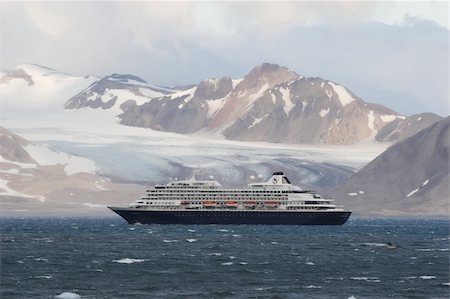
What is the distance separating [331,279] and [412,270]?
472 inches

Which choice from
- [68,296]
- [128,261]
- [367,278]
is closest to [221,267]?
[128,261]

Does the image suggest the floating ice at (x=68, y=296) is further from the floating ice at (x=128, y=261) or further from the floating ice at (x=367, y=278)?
the floating ice at (x=128, y=261)

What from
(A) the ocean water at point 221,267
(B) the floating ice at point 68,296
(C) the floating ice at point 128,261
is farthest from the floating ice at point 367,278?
(B) the floating ice at point 68,296

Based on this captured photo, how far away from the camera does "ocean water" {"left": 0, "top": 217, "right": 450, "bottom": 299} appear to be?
8756 centimetres

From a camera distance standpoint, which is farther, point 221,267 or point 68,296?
point 221,267

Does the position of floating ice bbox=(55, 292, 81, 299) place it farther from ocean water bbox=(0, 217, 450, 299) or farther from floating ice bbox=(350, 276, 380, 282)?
floating ice bbox=(350, 276, 380, 282)

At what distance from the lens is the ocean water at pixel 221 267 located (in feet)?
287

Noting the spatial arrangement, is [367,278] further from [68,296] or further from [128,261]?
[68,296]

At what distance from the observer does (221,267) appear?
107 meters

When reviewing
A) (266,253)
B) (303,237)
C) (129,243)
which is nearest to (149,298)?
(266,253)

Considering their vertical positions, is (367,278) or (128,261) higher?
(128,261)

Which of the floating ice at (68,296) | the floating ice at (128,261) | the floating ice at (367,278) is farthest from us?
the floating ice at (128,261)

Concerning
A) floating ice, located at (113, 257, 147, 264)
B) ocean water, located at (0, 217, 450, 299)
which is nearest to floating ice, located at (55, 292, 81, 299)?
ocean water, located at (0, 217, 450, 299)

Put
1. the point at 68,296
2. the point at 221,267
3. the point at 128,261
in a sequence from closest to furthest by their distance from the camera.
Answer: the point at 68,296, the point at 221,267, the point at 128,261
